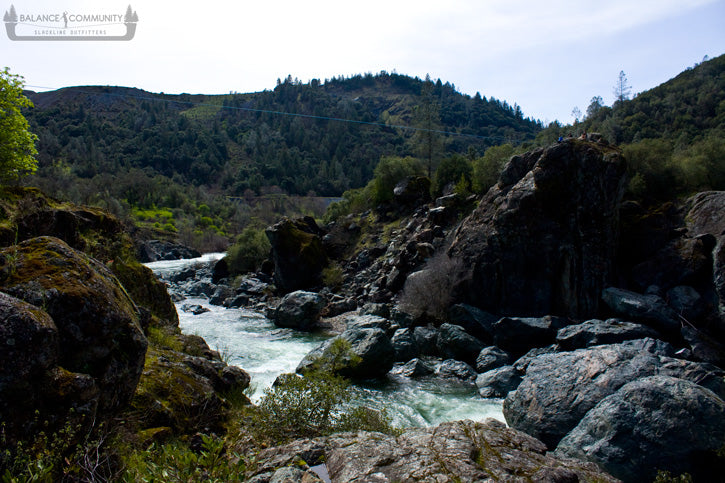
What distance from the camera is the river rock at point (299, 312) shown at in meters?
23.8

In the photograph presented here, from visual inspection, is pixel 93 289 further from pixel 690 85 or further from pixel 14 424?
pixel 690 85

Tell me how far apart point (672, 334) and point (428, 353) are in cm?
1153

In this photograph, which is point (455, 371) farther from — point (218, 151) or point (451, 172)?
point (218, 151)

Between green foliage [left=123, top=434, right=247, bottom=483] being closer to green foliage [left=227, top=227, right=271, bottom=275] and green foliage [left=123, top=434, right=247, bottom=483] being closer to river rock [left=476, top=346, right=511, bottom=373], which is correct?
river rock [left=476, top=346, right=511, bottom=373]

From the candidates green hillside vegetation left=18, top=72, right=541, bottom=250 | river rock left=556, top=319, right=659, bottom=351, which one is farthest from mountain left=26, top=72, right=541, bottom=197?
river rock left=556, top=319, right=659, bottom=351

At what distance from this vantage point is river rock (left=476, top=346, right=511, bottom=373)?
1650 centimetres

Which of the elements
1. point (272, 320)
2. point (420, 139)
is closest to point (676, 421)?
point (272, 320)

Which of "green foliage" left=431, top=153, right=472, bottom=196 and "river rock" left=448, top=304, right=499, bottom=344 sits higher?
"green foliage" left=431, top=153, right=472, bottom=196

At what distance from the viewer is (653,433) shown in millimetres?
8477

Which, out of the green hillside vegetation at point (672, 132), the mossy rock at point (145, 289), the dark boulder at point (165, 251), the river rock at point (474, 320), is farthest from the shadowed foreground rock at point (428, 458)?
the dark boulder at point (165, 251)

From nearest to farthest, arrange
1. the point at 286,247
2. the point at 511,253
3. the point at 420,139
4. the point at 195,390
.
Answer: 1. the point at 195,390
2. the point at 511,253
3. the point at 286,247
4. the point at 420,139

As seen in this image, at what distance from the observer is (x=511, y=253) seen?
22.9 metres

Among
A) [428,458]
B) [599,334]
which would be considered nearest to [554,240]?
[599,334]

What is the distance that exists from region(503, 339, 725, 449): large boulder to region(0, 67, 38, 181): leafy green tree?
16.2 metres
